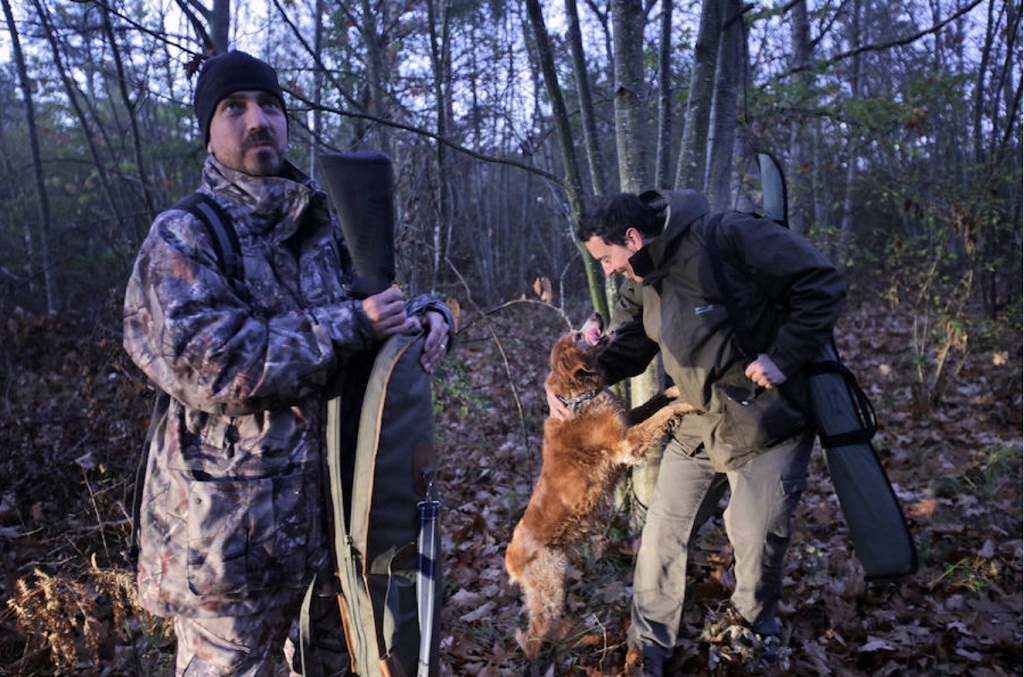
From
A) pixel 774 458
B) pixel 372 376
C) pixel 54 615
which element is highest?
pixel 372 376

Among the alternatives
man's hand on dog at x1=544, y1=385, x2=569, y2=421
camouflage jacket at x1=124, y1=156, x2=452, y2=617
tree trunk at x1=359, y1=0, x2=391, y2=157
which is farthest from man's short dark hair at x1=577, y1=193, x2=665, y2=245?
tree trunk at x1=359, y1=0, x2=391, y2=157

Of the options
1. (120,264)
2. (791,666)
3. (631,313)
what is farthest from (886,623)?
(120,264)

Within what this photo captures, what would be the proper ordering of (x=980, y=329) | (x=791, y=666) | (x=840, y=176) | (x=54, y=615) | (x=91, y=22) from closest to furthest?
1. (x=54, y=615)
2. (x=791, y=666)
3. (x=980, y=329)
4. (x=91, y=22)
5. (x=840, y=176)

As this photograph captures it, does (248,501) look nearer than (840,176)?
Yes

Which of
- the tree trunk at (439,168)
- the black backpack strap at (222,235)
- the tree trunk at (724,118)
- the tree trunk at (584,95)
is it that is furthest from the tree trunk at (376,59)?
the black backpack strap at (222,235)

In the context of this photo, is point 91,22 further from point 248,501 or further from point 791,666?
point 791,666

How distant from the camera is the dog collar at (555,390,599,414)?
370cm

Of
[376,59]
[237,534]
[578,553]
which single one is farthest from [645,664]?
[376,59]

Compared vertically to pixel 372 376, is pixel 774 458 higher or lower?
lower

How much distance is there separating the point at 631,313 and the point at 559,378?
0.51 metres

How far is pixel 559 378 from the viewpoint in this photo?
12.1ft

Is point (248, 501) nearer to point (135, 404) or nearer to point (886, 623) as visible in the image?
point (886, 623)

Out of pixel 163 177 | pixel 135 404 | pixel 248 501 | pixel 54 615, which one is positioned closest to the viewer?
pixel 248 501

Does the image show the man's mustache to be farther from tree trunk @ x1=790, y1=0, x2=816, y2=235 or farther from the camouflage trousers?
tree trunk @ x1=790, y1=0, x2=816, y2=235
